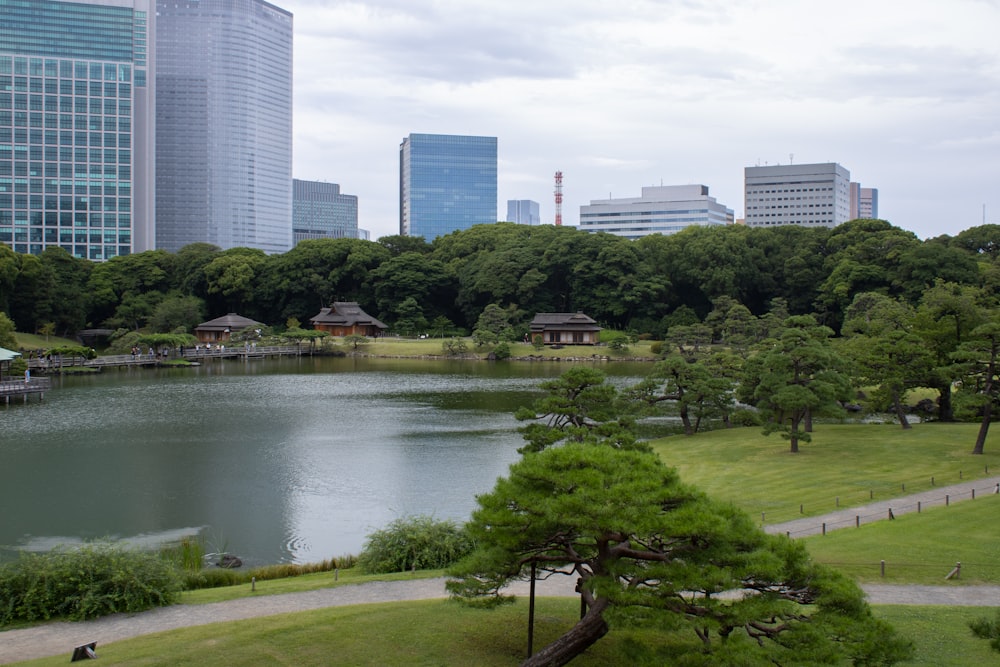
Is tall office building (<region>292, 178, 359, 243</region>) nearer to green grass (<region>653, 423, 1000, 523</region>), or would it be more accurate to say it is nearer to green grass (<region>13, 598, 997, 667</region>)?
green grass (<region>653, 423, 1000, 523</region>)

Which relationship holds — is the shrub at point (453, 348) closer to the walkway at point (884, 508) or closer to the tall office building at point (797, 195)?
the walkway at point (884, 508)

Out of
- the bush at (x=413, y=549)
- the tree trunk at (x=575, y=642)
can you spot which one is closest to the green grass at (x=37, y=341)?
the bush at (x=413, y=549)

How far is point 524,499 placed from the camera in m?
7.23

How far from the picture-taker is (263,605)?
10.4m

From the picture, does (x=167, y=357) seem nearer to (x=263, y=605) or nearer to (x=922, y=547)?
(x=263, y=605)

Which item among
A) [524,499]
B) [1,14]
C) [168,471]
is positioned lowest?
[168,471]

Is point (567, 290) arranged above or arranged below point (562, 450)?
above

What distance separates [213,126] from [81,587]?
129m

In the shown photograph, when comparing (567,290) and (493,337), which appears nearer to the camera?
(493,337)

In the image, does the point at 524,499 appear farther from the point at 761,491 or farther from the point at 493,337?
the point at 493,337

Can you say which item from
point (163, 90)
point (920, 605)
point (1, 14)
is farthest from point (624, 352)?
point (163, 90)

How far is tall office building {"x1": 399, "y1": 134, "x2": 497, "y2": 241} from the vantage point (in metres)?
154

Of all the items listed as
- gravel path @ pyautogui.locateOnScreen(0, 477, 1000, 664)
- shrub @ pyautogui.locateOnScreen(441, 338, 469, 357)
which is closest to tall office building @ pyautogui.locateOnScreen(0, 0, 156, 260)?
shrub @ pyautogui.locateOnScreen(441, 338, 469, 357)

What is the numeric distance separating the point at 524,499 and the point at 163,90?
13892 cm
